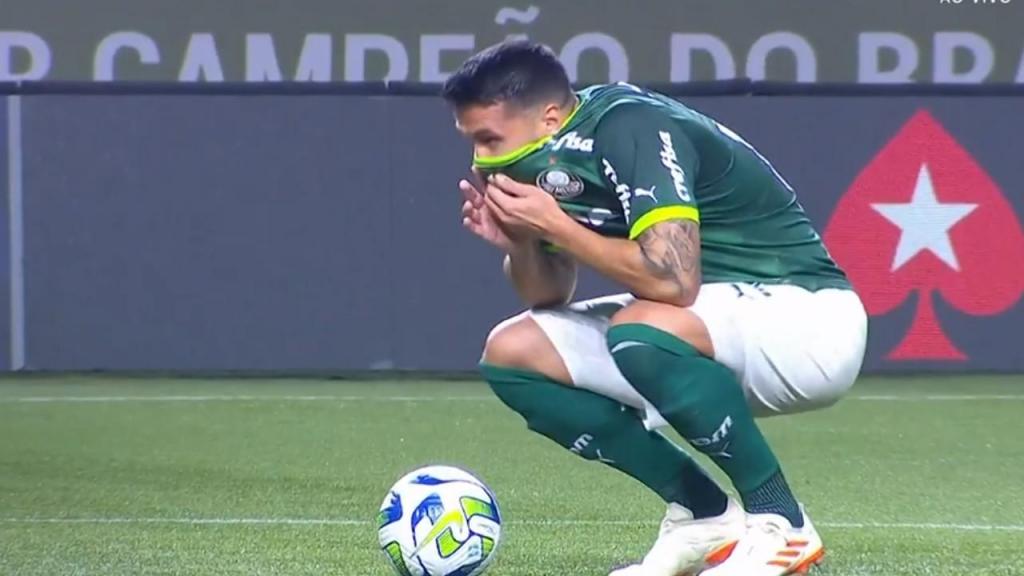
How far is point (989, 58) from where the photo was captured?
39.3 ft

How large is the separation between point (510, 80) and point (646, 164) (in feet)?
1.15

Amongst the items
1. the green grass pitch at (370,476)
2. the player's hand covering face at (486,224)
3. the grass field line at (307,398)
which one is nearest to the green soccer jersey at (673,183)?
the player's hand covering face at (486,224)

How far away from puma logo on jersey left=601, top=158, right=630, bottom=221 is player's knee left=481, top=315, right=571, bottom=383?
38 centimetres

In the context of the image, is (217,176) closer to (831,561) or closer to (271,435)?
(271,435)

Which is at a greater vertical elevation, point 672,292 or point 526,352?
point 672,292

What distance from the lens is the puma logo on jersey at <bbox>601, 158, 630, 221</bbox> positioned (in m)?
3.92

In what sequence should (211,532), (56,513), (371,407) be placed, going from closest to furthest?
(211,532)
(56,513)
(371,407)

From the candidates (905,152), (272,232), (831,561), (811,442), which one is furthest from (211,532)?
(905,152)

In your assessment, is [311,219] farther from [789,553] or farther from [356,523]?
[789,553]

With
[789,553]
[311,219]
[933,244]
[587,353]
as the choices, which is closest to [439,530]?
[587,353]

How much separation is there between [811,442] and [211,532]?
9.35 feet

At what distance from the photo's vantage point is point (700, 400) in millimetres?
3971

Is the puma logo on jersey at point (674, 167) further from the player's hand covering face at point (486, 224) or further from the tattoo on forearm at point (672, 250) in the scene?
the player's hand covering face at point (486, 224)

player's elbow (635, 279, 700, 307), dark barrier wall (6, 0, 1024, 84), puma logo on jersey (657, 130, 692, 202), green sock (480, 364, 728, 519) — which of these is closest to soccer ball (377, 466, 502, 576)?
green sock (480, 364, 728, 519)
